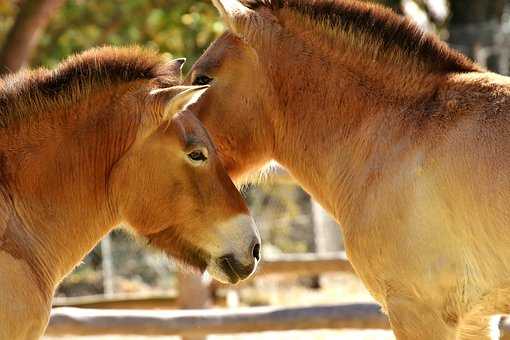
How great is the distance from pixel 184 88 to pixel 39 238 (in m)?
0.98

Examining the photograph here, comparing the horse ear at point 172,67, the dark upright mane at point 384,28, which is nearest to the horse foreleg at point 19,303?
the horse ear at point 172,67

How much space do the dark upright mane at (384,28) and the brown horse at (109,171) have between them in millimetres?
948

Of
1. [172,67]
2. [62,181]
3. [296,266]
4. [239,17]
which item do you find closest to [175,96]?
→ [172,67]

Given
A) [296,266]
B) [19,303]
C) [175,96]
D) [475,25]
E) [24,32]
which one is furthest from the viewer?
[475,25]

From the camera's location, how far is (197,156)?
14.7ft

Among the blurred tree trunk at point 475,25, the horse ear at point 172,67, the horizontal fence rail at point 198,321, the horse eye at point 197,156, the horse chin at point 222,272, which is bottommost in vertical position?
the horse chin at point 222,272

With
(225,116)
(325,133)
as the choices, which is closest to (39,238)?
(225,116)

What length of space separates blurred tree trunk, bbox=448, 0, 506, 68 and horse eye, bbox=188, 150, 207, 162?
447 inches

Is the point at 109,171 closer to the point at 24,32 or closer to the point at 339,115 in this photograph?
the point at 339,115

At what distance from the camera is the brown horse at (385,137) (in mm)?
4340

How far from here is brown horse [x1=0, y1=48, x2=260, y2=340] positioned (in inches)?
169

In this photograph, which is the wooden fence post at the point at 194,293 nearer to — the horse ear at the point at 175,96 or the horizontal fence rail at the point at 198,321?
the horizontal fence rail at the point at 198,321

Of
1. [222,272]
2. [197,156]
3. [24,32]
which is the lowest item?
[222,272]

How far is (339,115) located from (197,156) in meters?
0.86
